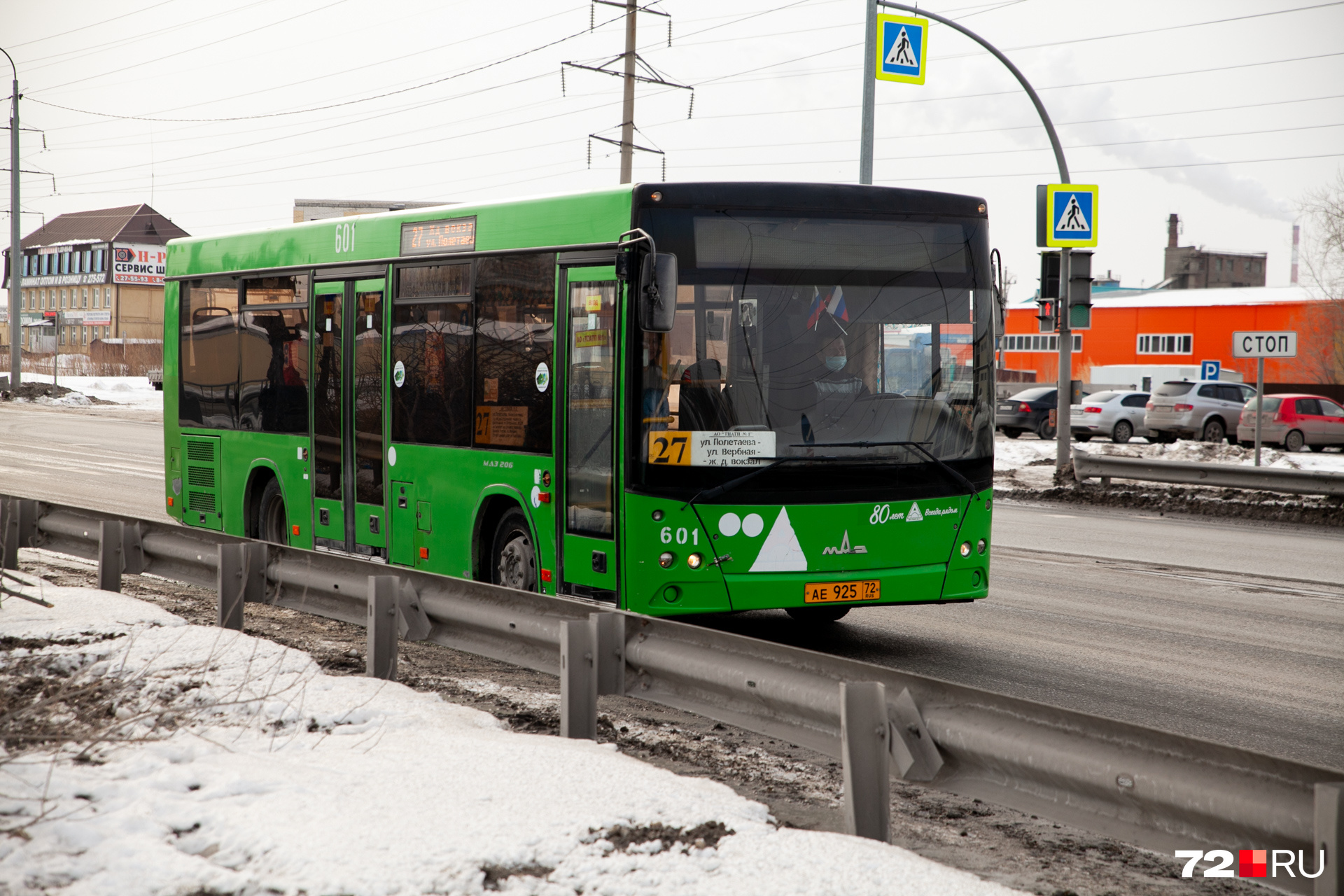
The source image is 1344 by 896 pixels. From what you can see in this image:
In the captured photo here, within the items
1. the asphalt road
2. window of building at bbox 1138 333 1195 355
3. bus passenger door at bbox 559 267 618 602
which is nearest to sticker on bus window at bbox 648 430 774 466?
bus passenger door at bbox 559 267 618 602

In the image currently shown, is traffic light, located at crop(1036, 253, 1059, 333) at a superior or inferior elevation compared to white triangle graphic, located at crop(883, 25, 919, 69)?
inferior

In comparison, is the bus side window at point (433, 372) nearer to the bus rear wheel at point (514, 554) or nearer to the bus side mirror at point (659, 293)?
the bus rear wheel at point (514, 554)

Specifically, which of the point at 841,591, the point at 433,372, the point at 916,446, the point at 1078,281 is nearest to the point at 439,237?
the point at 433,372

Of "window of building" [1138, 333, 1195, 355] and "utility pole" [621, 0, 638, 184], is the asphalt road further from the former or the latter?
"window of building" [1138, 333, 1195, 355]

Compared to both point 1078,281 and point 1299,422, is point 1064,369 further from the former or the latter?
point 1299,422

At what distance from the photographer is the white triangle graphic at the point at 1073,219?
19.8 metres

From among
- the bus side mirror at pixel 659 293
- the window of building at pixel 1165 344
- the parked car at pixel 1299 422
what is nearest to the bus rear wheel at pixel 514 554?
the bus side mirror at pixel 659 293

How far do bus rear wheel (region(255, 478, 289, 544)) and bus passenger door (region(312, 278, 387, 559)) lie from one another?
2.82 ft

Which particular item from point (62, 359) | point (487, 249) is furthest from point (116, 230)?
point (487, 249)

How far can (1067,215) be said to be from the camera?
1986 cm

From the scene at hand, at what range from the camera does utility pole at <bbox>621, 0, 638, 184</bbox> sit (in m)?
31.1

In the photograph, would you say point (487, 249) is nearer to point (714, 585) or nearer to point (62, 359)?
point (714, 585)

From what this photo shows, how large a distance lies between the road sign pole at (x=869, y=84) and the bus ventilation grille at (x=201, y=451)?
11.6 meters

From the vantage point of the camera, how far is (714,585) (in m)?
7.91
